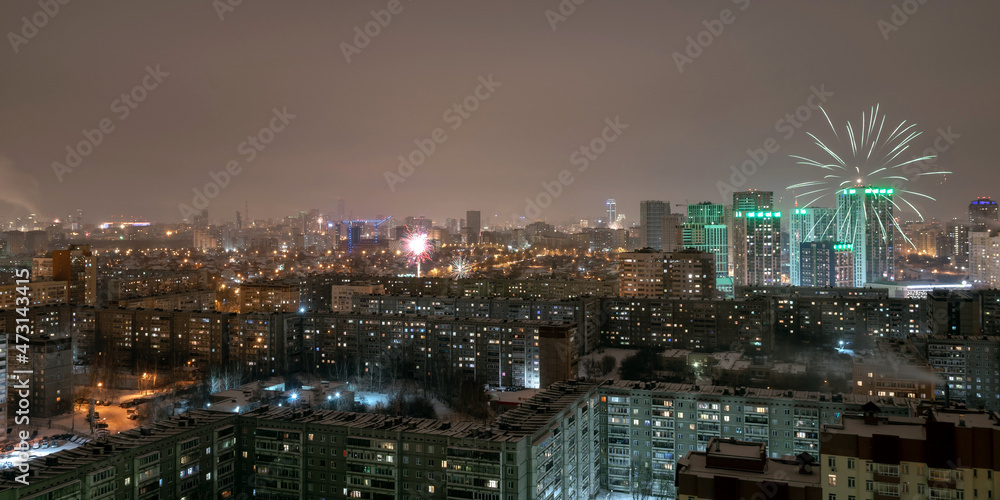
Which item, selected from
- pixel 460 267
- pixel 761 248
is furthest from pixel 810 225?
pixel 460 267

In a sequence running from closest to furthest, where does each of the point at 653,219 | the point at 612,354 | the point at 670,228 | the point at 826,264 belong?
the point at 612,354 → the point at 826,264 → the point at 670,228 → the point at 653,219

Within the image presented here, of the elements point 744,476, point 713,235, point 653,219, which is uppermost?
point 653,219

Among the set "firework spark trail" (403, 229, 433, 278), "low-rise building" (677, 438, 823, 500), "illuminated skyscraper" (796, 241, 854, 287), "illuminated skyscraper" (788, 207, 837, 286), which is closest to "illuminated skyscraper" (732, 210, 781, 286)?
"illuminated skyscraper" (796, 241, 854, 287)

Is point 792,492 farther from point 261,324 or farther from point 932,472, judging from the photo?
point 261,324

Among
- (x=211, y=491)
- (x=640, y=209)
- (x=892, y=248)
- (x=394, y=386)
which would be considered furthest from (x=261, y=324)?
(x=640, y=209)

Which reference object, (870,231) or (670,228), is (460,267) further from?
(870,231)
